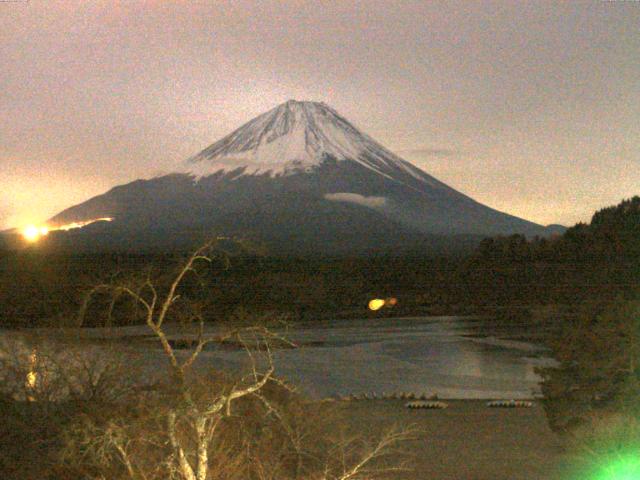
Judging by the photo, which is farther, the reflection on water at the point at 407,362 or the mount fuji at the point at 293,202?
the mount fuji at the point at 293,202

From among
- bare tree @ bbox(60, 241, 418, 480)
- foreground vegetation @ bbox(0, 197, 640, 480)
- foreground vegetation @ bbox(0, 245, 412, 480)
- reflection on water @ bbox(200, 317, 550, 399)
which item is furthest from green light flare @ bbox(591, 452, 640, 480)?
reflection on water @ bbox(200, 317, 550, 399)

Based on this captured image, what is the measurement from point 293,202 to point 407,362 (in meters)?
67.7

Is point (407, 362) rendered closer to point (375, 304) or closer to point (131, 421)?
point (375, 304)

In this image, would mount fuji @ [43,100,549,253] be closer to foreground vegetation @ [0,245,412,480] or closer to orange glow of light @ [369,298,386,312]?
orange glow of light @ [369,298,386,312]

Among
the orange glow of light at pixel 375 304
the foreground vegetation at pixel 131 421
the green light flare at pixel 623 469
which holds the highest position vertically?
the foreground vegetation at pixel 131 421

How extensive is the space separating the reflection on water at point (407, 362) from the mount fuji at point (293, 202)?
28.8m

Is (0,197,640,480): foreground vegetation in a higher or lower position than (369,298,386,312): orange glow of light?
higher

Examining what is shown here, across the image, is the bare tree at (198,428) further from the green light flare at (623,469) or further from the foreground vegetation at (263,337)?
the green light flare at (623,469)

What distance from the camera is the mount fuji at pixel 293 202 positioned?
90.4 m

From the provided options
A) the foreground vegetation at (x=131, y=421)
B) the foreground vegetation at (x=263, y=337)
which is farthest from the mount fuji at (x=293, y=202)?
the foreground vegetation at (x=131, y=421)

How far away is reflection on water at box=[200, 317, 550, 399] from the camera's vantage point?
29797 millimetres

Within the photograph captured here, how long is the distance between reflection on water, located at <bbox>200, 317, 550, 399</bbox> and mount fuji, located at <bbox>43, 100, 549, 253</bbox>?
28.8 m

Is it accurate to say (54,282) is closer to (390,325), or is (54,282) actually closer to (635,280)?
(390,325)

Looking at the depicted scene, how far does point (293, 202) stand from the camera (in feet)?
346
